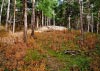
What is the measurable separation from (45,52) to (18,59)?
126 inches

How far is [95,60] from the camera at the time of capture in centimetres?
1820

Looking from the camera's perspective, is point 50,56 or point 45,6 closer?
point 50,56

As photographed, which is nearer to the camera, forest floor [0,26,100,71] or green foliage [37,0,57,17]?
forest floor [0,26,100,71]

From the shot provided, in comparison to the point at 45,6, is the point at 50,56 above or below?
below

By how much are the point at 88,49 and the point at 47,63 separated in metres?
6.11

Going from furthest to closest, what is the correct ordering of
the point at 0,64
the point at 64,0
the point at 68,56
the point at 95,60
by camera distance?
the point at 64,0
the point at 68,56
the point at 95,60
the point at 0,64

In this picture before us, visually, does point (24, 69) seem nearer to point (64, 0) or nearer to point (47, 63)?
point (47, 63)

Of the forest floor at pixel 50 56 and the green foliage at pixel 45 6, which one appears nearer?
the forest floor at pixel 50 56

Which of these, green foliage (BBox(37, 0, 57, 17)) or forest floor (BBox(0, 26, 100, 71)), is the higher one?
green foliage (BBox(37, 0, 57, 17))

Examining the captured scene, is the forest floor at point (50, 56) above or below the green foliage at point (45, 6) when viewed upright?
below

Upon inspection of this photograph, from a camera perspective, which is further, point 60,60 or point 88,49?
point 88,49

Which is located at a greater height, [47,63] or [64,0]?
[64,0]

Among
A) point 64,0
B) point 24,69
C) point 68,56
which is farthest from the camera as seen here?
point 64,0

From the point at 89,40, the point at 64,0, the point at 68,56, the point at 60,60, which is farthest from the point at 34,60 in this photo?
the point at 64,0
